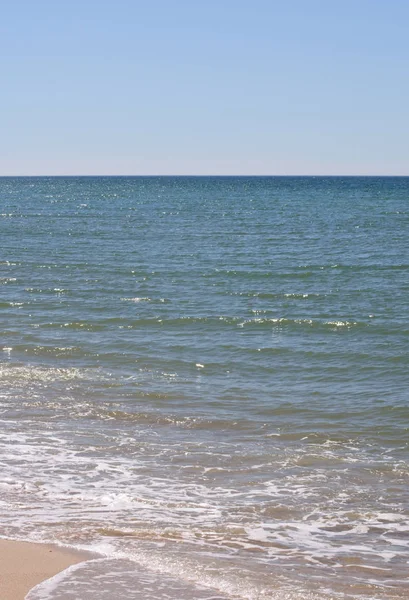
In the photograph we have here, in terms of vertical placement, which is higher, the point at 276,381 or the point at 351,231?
the point at 351,231

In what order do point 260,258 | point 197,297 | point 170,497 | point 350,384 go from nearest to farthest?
1. point 170,497
2. point 350,384
3. point 197,297
4. point 260,258

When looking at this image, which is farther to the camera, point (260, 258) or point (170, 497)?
point (260, 258)

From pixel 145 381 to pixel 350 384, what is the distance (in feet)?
12.5

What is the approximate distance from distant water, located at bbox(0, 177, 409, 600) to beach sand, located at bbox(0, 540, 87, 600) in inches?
7.1

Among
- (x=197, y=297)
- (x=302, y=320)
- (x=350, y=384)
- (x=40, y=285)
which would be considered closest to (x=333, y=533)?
(x=350, y=384)

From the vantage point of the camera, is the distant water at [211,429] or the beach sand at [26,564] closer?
the beach sand at [26,564]

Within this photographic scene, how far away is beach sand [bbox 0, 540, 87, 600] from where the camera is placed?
7062 mm

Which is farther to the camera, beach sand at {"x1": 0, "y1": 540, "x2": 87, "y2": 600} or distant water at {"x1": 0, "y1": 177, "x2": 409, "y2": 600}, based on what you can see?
distant water at {"x1": 0, "y1": 177, "x2": 409, "y2": 600}

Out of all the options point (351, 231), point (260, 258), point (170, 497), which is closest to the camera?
point (170, 497)

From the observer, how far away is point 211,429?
12.6 meters

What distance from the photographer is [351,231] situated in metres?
45.7

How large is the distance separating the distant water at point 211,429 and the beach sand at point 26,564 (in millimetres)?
180

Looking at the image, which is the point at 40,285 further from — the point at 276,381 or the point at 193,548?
the point at 193,548

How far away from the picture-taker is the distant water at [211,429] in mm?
7961
